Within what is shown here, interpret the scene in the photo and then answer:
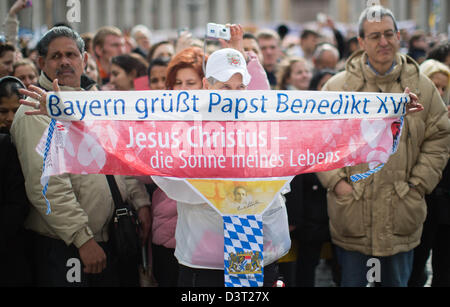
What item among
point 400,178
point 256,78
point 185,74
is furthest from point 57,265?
point 400,178

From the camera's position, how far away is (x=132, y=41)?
1184 cm

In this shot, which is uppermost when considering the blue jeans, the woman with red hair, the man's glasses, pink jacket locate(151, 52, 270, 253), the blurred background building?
the blurred background building

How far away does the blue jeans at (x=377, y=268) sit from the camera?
13.1ft

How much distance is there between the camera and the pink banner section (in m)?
2.99

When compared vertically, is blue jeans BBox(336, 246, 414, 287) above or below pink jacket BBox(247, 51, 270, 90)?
below

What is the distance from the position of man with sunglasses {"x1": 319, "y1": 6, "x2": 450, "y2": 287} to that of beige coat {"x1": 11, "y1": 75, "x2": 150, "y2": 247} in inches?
63.6

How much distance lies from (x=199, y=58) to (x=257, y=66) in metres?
0.45

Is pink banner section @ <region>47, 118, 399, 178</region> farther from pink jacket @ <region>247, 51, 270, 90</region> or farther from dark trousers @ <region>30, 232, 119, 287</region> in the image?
pink jacket @ <region>247, 51, 270, 90</region>

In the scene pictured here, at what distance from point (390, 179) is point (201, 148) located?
5.20 feet

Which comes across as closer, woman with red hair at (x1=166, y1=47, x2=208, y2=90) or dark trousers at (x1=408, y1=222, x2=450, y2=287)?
woman with red hair at (x1=166, y1=47, x2=208, y2=90)

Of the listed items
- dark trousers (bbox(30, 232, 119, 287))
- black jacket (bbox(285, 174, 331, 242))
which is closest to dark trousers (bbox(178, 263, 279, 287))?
dark trousers (bbox(30, 232, 119, 287))

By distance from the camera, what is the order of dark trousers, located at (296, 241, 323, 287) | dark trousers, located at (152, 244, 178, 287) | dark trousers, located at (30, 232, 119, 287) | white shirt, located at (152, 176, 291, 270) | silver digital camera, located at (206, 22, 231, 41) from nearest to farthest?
white shirt, located at (152, 176, 291, 270), dark trousers, located at (30, 232, 119, 287), silver digital camera, located at (206, 22, 231, 41), dark trousers, located at (152, 244, 178, 287), dark trousers, located at (296, 241, 323, 287)

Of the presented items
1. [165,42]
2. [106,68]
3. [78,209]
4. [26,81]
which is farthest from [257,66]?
[106,68]

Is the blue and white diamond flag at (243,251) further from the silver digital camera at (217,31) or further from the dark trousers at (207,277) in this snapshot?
the silver digital camera at (217,31)
